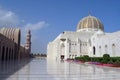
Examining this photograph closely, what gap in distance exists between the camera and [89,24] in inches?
2415

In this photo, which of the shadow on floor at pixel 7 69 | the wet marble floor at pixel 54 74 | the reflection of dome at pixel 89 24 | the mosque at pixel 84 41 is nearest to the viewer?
the wet marble floor at pixel 54 74

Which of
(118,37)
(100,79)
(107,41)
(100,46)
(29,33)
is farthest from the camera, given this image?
(29,33)

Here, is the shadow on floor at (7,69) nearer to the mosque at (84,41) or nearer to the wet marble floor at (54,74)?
the wet marble floor at (54,74)

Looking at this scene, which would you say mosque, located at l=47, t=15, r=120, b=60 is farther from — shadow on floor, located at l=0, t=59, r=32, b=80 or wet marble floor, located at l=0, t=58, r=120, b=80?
wet marble floor, located at l=0, t=58, r=120, b=80

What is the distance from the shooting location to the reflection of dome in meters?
61.3

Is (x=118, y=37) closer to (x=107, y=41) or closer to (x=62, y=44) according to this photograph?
(x=107, y=41)

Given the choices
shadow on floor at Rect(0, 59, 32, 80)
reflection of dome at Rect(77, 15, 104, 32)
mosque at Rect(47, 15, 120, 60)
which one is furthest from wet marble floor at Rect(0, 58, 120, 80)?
reflection of dome at Rect(77, 15, 104, 32)

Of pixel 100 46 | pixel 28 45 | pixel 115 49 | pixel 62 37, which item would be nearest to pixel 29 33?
pixel 28 45

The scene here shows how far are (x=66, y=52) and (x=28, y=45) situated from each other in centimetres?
2093

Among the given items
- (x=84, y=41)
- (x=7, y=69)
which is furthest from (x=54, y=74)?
(x=84, y=41)

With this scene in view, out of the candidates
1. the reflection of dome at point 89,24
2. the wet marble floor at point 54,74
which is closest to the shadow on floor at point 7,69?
the wet marble floor at point 54,74

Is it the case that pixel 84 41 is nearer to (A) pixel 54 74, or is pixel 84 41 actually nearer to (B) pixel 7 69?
(B) pixel 7 69

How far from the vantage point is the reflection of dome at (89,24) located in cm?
6134

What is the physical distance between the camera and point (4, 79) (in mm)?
6898
